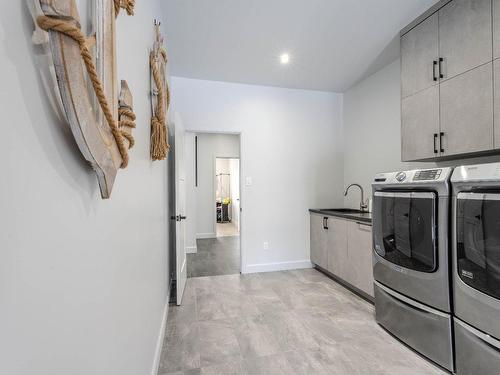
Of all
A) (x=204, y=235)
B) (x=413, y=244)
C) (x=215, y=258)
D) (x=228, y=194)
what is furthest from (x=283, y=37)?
(x=228, y=194)

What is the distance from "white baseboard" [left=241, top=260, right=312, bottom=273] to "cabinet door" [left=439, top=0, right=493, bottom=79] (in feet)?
9.06

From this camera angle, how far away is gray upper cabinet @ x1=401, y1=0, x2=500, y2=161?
168cm

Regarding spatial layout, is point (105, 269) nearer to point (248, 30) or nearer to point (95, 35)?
point (95, 35)

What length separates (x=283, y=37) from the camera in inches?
96.8

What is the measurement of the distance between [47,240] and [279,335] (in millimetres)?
2033

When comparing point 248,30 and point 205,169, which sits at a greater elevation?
point 248,30

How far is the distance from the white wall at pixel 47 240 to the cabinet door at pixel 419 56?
2.34 meters

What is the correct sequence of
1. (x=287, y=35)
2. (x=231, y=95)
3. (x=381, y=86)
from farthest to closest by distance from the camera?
(x=231, y=95)
(x=381, y=86)
(x=287, y=35)

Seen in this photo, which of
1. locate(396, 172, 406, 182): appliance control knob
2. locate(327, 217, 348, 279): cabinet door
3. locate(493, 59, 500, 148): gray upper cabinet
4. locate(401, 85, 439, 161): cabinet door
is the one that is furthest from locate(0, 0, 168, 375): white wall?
locate(327, 217, 348, 279): cabinet door

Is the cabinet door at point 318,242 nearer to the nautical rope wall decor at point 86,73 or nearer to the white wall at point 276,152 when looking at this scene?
the white wall at point 276,152

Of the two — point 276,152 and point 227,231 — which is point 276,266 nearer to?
point 276,152

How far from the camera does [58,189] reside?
46cm

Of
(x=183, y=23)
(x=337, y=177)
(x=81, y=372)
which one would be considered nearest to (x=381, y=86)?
(x=337, y=177)

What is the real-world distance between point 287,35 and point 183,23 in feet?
3.21
